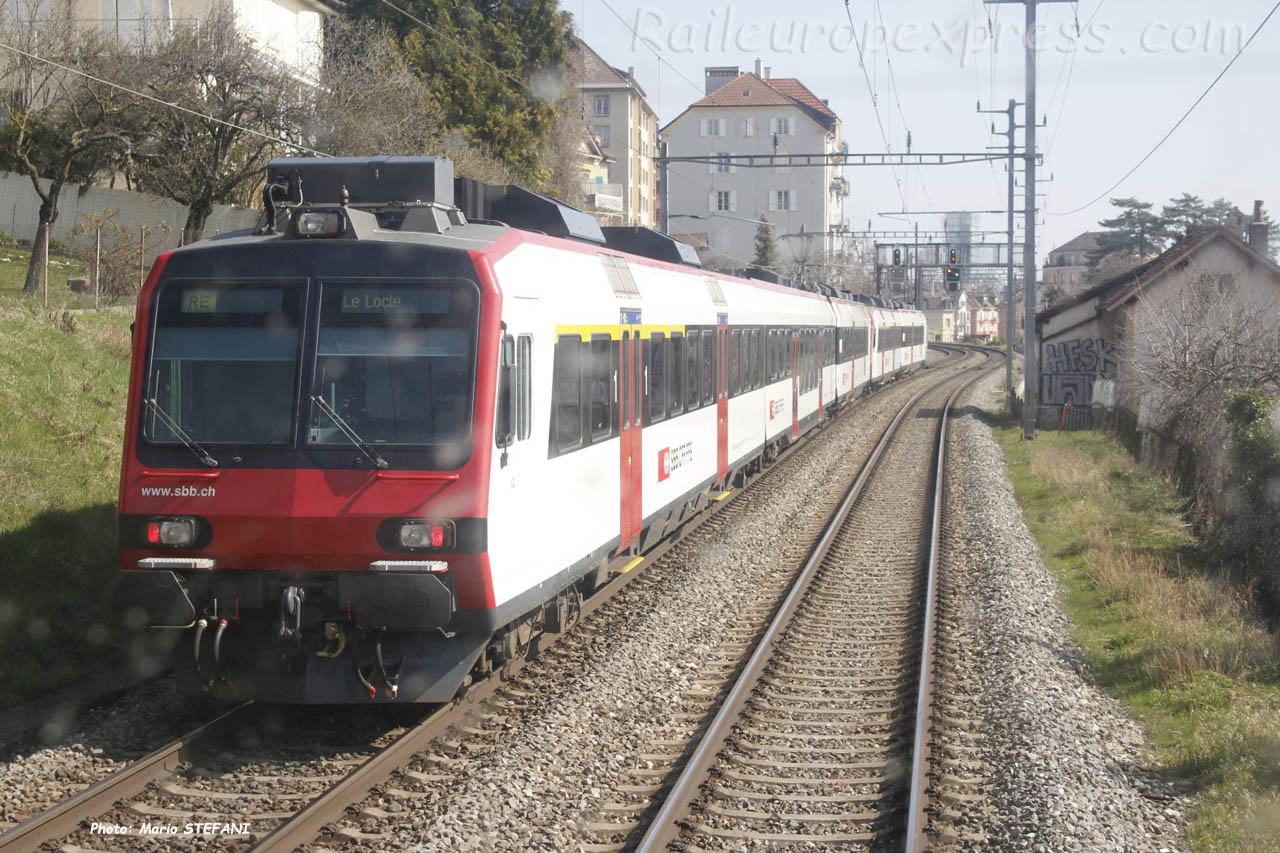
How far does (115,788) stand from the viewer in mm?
6238

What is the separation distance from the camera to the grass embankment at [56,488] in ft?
29.0

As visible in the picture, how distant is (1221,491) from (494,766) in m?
11.0

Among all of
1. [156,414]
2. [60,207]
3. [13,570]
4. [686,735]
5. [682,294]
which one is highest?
[60,207]

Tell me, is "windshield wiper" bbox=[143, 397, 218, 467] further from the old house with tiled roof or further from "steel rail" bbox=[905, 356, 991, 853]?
the old house with tiled roof

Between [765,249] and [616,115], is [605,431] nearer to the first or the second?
[765,249]

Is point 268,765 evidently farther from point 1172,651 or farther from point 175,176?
point 175,176

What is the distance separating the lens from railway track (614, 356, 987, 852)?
20.6 ft

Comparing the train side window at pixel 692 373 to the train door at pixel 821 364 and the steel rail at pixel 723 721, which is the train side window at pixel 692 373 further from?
the train door at pixel 821 364

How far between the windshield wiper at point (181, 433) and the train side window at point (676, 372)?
5621mm

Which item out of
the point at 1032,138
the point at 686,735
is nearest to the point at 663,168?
the point at 1032,138

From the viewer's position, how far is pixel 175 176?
26.1 metres

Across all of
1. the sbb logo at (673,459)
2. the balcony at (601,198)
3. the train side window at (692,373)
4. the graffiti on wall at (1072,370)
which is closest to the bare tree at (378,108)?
the graffiti on wall at (1072,370)

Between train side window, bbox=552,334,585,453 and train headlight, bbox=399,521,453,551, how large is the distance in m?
1.51

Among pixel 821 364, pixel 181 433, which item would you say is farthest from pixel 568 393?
pixel 821 364
